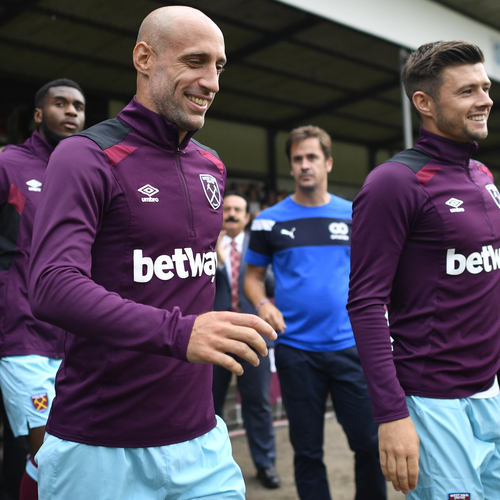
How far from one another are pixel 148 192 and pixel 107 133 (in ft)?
Answer: 0.75

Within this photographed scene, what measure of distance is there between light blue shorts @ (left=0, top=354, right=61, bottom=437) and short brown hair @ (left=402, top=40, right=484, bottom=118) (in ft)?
7.35

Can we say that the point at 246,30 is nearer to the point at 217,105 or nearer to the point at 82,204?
the point at 217,105

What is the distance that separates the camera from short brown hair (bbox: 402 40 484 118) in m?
2.04

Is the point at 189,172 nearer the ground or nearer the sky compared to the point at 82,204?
nearer the sky

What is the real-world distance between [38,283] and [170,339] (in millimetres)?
351

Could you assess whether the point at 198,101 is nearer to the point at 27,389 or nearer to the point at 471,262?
the point at 471,262

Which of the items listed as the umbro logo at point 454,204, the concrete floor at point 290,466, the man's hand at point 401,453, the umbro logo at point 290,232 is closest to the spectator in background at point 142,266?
the man's hand at point 401,453

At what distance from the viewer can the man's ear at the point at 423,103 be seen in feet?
6.95

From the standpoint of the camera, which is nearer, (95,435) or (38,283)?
(38,283)

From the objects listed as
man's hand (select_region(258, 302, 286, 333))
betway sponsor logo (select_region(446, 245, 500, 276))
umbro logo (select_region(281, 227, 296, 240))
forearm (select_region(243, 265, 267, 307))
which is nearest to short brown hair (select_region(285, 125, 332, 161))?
umbro logo (select_region(281, 227, 296, 240))

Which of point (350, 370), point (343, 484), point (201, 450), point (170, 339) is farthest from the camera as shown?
point (343, 484)

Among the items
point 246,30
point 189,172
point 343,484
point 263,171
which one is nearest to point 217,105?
point 263,171

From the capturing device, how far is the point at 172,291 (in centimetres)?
166

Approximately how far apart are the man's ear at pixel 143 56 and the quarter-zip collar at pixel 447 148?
1.06 metres
